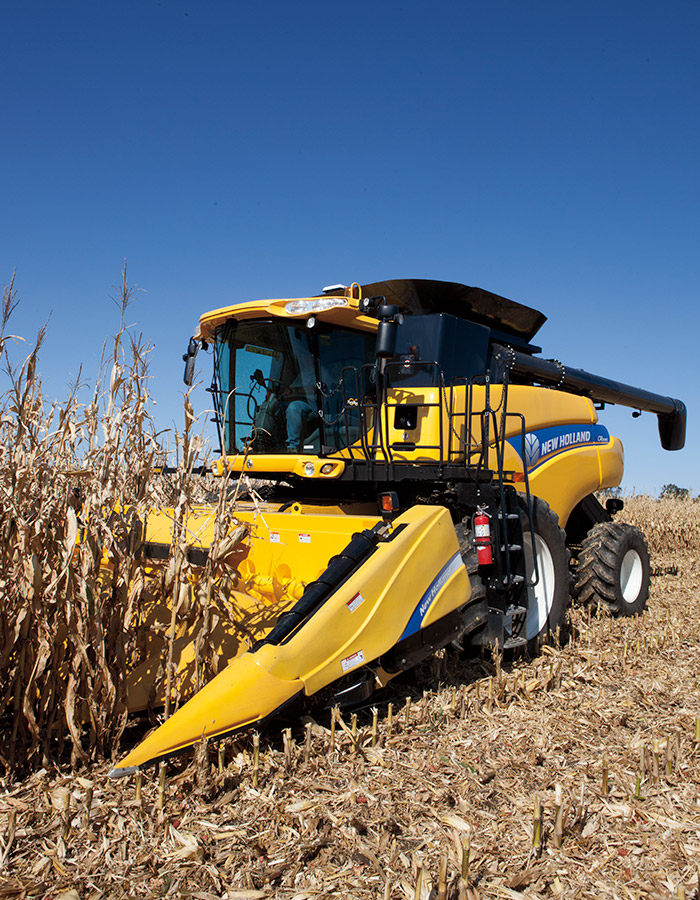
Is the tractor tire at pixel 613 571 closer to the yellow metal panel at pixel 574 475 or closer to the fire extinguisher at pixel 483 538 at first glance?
the yellow metal panel at pixel 574 475

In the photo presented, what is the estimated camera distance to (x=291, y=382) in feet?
15.9

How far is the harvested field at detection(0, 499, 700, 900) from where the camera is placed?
2.10 meters

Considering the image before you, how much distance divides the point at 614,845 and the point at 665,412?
7745mm

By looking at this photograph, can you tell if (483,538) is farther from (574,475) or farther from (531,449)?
(574,475)

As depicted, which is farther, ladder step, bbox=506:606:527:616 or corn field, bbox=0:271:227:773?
ladder step, bbox=506:606:527:616

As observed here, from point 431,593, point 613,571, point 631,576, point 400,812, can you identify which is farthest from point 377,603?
point 631,576

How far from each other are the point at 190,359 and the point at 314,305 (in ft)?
4.42

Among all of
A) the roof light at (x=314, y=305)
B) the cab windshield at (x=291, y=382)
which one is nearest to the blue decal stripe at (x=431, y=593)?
the cab windshield at (x=291, y=382)

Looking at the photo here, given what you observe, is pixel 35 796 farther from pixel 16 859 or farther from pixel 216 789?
pixel 216 789

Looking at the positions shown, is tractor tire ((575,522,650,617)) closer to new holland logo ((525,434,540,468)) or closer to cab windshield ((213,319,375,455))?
new holland logo ((525,434,540,468))

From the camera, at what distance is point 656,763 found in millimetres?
2838

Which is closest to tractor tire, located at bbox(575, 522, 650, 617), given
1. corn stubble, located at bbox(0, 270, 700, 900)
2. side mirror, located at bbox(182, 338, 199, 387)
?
corn stubble, located at bbox(0, 270, 700, 900)

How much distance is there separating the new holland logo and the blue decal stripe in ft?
6.51

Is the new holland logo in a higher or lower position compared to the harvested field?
higher
